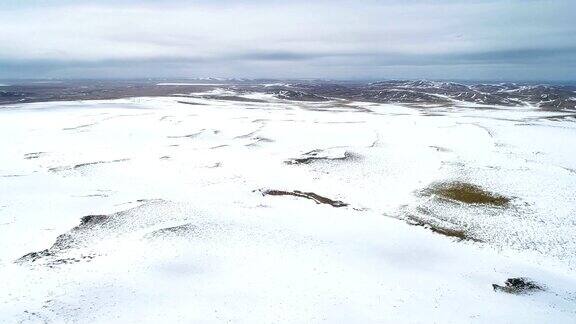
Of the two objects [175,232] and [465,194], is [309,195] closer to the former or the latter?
[175,232]

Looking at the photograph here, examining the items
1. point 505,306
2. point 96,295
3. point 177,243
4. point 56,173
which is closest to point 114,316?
point 96,295

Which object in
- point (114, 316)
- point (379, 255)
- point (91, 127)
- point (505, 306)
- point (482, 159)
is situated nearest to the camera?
point (114, 316)

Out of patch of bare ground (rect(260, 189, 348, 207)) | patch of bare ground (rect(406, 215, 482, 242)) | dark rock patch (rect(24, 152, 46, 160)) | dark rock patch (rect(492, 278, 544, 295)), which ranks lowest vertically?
dark rock patch (rect(492, 278, 544, 295))

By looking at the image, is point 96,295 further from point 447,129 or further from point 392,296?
point 447,129

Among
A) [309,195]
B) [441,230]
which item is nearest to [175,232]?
[309,195]


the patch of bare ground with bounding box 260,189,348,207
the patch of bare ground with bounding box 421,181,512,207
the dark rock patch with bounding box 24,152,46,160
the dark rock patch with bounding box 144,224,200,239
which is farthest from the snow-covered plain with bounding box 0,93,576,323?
the patch of bare ground with bounding box 421,181,512,207

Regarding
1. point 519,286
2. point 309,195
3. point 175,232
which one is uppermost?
point 309,195

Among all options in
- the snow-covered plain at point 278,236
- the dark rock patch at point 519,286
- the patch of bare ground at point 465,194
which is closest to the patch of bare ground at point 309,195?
the snow-covered plain at point 278,236

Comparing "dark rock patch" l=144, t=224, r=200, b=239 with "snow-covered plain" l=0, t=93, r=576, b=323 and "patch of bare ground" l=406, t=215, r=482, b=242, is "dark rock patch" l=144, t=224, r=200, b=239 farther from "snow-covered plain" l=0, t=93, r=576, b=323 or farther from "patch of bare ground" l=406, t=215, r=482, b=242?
"patch of bare ground" l=406, t=215, r=482, b=242
